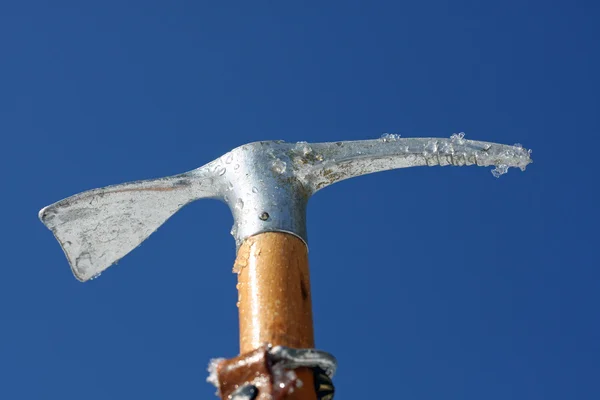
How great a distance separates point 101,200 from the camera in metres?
4.22

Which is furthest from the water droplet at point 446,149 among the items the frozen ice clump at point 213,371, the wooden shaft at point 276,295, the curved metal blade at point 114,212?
the frozen ice clump at point 213,371

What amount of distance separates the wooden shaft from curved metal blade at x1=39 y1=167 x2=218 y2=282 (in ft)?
2.00

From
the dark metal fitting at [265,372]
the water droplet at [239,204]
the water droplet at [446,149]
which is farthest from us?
the water droplet at [446,149]

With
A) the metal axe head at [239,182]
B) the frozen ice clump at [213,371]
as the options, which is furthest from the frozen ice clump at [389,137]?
the frozen ice clump at [213,371]

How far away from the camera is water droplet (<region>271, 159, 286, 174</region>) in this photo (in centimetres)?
401

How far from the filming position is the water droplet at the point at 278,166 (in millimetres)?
4012

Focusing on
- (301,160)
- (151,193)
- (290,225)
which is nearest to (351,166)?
(301,160)

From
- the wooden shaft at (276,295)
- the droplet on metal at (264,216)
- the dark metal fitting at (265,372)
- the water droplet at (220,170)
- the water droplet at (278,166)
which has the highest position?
the water droplet at (220,170)

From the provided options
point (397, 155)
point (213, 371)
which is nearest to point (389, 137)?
point (397, 155)

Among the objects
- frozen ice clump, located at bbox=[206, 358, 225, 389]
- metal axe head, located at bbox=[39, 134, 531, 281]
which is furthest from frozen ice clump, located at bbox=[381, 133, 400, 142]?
frozen ice clump, located at bbox=[206, 358, 225, 389]

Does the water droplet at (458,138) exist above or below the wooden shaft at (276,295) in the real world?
above

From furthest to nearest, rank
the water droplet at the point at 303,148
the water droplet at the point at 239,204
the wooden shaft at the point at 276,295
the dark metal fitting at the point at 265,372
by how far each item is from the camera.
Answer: the water droplet at the point at 303,148, the water droplet at the point at 239,204, the wooden shaft at the point at 276,295, the dark metal fitting at the point at 265,372

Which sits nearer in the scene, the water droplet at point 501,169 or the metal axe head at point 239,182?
the metal axe head at point 239,182

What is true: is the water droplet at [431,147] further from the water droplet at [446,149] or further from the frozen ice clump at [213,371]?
the frozen ice clump at [213,371]
